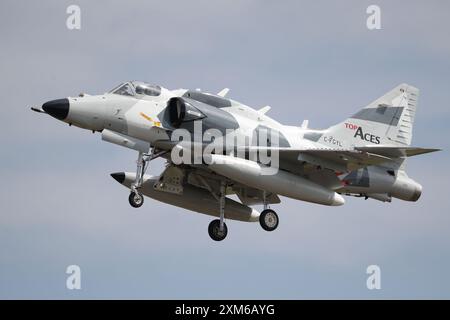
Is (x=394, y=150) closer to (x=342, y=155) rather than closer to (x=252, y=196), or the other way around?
(x=342, y=155)

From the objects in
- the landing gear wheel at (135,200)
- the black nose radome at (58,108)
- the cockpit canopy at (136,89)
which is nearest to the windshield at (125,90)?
the cockpit canopy at (136,89)

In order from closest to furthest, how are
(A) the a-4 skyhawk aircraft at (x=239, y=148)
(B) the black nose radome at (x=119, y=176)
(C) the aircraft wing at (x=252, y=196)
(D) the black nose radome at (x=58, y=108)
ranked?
1. (D) the black nose radome at (x=58, y=108)
2. (A) the a-4 skyhawk aircraft at (x=239, y=148)
3. (B) the black nose radome at (x=119, y=176)
4. (C) the aircraft wing at (x=252, y=196)

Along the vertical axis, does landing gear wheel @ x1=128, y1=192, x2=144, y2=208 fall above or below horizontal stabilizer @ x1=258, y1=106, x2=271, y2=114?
below

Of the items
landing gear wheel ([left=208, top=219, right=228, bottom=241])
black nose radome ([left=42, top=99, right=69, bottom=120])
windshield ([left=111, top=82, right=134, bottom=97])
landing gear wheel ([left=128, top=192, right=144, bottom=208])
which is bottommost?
landing gear wheel ([left=208, top=219, right=228, bottom=241])

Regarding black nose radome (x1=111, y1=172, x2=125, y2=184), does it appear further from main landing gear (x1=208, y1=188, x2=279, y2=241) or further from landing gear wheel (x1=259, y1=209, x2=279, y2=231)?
landing gear wheel (x1=259, y1=209, x2=279, y2=231)

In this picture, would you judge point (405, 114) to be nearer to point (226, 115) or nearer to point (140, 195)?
point (226, 115)

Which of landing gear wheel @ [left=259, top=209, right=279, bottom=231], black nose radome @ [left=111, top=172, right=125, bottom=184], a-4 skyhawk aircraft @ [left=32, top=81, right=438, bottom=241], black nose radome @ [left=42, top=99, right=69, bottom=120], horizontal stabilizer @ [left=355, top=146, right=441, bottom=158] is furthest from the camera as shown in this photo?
black nose radome @ [left=111, top=172, right=125, bottom=184]

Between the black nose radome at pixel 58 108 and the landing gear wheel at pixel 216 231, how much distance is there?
17.7ft

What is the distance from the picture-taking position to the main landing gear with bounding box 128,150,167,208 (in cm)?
2556

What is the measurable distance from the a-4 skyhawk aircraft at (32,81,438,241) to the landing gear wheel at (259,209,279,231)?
0.03 meters

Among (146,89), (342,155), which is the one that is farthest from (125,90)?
(342,155)

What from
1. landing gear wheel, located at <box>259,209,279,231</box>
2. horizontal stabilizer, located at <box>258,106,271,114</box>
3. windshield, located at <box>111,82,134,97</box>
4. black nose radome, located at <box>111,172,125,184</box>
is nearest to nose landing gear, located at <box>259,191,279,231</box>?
landing gear wheel, located at <box>259,209,279,231</box>

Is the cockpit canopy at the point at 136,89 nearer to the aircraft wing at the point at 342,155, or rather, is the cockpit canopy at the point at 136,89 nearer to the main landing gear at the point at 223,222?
the aircraft wing at the point at 342,155

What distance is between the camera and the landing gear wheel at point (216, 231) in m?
27.0
